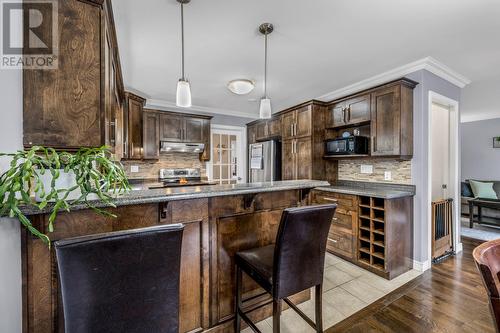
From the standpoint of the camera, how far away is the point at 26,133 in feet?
4.02

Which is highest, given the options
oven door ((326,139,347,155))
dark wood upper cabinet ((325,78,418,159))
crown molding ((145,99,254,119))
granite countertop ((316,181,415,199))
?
crown molding ((145,99,254,119))

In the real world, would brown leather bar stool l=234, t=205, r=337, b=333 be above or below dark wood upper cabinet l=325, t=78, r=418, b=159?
below

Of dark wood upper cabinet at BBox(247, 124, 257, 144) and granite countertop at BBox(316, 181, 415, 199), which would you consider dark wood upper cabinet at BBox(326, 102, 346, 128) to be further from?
dark wood upper cabinet at BBox(247, 124, 257, 144)

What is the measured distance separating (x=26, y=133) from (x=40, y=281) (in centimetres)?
76

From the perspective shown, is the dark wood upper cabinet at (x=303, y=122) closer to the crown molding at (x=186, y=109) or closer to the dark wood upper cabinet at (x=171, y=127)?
the crown molding at (x=186, y=109)

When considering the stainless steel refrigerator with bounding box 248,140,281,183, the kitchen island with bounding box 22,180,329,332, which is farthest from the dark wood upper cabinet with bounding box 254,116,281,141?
the kitchen island with bounding box 22,180,329,332

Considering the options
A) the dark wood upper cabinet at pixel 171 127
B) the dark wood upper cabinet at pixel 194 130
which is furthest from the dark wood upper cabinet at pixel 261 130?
the dark wood upper cabinet at pixel 171 127

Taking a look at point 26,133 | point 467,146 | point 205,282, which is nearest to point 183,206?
point 205,282

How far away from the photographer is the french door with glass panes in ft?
17.2

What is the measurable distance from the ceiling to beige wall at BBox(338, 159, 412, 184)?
122cm

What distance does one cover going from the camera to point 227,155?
17.8 ft

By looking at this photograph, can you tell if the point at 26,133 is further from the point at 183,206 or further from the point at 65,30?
the point at 183,206

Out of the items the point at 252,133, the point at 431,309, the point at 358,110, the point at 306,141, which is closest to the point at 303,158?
the point at 306,141

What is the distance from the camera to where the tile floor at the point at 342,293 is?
75.7 inches
